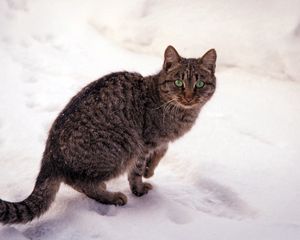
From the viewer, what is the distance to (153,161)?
326 cm

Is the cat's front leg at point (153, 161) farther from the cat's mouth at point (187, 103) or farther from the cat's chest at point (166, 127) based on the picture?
the cat's mouth at point (187, 103)

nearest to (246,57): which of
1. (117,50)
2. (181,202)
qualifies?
(117,50)

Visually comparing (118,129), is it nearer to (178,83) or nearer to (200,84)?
(178,83)

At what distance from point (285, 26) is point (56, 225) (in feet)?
10.3

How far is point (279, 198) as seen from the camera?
9.94ft

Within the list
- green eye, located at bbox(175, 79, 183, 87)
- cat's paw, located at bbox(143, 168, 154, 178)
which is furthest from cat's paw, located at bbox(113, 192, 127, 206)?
green eye, located at bbox(175, 79, 183, 87)

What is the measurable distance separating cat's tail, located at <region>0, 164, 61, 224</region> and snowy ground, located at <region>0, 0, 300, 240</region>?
7 centimetres

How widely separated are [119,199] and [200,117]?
4.53 ft

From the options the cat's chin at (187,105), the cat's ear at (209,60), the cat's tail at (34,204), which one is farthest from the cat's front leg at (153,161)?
the cat's tail at (34,204)

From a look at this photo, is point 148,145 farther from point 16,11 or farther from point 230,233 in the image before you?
point 16,11

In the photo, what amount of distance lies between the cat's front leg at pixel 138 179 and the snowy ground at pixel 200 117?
0.07m

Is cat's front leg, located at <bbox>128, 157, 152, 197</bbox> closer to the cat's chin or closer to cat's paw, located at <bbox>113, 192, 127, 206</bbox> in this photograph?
cat's paw, located at <bbox>113, 192, 127, 206</bbox>

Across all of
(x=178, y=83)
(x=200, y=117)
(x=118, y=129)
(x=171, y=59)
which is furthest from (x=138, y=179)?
(x=200, y=117)

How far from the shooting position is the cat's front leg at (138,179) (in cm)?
303
